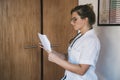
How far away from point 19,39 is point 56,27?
535 millimetres

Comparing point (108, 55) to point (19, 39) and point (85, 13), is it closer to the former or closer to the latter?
point (85, 13)

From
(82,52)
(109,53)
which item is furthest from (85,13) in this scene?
(109,53)

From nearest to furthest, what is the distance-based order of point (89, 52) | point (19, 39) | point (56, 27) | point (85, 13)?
1. point (89, 52)
2. point (85, 13)
3. point (19, 39)
4. point (56, 27)

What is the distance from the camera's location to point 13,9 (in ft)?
10.1

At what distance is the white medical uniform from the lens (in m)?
1.78

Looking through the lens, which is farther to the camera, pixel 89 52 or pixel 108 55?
pixel 108 55

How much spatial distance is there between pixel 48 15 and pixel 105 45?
90 centimetres

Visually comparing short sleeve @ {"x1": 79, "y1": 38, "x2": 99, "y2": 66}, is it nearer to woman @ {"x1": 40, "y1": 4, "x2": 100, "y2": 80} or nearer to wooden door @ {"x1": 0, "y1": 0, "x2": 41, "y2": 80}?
woman @ {"x1": 40, "y1": 4, "x2": 100, "y2": 80}

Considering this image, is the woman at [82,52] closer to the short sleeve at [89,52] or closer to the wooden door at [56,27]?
the short sleeve at [89,52]

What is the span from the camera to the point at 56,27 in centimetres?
326

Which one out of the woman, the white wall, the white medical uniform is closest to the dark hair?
the woman

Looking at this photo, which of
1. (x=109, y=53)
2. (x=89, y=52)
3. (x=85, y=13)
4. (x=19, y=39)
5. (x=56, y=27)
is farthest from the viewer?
(x=56, y=27)

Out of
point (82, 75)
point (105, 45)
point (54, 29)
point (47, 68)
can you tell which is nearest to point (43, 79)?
point (47, 68)

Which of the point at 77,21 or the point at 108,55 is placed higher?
the point at 77,21
